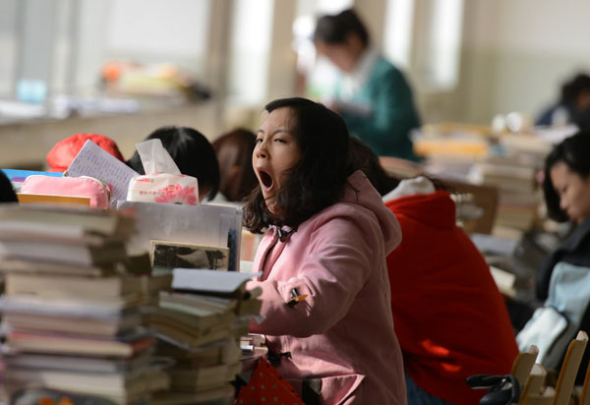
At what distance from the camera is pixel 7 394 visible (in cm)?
151

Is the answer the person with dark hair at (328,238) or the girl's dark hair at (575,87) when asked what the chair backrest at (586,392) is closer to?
the person with dark hair at (328,238)

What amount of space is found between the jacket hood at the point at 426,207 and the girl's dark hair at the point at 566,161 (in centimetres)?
106

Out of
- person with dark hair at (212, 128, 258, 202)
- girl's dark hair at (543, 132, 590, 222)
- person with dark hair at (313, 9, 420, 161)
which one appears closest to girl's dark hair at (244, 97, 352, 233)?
person with dark hair at (212, 128, 258, 202)

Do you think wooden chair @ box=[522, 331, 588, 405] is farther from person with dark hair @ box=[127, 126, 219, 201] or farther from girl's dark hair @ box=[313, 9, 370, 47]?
girl's dark hair @ box=[313, 9, 370, 47]

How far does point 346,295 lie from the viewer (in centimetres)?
194

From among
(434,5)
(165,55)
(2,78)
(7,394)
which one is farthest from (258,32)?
(7,394)

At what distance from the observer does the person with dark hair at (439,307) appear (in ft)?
8.93

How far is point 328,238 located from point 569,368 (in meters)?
0.69

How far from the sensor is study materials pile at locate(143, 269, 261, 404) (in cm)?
160

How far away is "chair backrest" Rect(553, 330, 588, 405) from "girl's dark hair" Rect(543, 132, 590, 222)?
5.06 ft

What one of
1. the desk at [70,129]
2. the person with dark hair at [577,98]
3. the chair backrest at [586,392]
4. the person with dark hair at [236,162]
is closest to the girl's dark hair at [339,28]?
the desk at [70,129]

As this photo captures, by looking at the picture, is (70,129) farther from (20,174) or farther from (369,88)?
(20,174)

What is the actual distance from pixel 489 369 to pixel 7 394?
1.55 meters

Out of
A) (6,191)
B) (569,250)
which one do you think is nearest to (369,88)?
(569,250)
